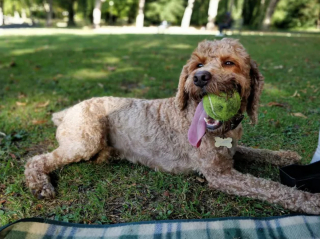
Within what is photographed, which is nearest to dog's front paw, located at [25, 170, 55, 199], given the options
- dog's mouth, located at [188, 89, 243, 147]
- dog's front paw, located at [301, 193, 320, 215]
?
dog's mouth, located at [188, 89, 243, 147]

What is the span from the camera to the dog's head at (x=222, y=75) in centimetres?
271

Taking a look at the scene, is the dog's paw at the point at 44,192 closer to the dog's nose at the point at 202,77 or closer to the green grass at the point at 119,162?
the green grass at the point at 119,162

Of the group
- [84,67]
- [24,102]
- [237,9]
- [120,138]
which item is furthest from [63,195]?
[237,9]

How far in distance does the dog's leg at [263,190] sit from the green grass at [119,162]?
0.09 m

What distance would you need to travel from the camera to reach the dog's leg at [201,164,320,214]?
2.72 metres

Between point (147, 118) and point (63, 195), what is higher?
point (147, 118)

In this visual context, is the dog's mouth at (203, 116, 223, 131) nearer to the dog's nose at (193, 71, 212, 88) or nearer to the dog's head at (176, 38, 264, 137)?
the dog's head at (176, 38, 264, 137)

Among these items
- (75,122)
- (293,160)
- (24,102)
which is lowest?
(24,102)

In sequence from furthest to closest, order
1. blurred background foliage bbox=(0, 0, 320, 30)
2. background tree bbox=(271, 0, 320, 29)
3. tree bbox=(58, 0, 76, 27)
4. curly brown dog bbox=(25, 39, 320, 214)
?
1. tree bbox=(58, 0, 76, 27)
2. blurred background foliage bbox=(0, 0, 320, 30)
3. background tree bbox=(271, 0, 320, 29)
4. curly brown dog bbox=(25, 39, 320, 214)

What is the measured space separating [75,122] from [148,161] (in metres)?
1.14

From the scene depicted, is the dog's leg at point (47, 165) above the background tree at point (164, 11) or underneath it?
underneath

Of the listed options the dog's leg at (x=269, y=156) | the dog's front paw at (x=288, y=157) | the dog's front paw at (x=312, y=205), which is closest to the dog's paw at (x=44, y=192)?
the dog's leg at (x=269, y=156)

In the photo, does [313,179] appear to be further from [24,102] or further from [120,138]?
[24,102]

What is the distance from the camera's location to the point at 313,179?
2.91 m
